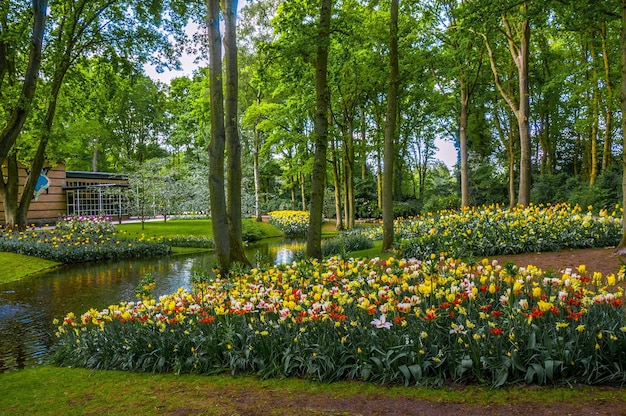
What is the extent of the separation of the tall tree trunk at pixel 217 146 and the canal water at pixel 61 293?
795 mm

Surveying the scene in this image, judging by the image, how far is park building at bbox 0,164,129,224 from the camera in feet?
98.7

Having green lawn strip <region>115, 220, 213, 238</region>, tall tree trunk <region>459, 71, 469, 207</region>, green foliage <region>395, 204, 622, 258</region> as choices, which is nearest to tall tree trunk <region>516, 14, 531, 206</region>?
green foliage <region>395, 204, 622, 258</region>

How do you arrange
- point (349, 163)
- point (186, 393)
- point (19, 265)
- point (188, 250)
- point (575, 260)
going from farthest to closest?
point (349, 163)
point (188, 250)
point (19, 265)
point (575, 260)
point (186, 393)

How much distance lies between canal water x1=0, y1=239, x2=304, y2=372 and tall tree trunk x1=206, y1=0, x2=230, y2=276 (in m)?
0.80

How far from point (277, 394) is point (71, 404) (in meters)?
1.87

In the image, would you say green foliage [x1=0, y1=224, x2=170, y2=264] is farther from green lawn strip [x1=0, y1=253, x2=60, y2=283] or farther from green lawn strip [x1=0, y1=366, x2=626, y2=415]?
green lawn strip [x1=0, y1=366, x2=626, y2=415]

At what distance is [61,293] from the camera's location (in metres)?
11.0

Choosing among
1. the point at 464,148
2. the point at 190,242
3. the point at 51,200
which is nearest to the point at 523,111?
the point at 464,148

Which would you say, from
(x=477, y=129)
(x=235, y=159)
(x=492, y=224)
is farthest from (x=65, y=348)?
(x=477, y=129)

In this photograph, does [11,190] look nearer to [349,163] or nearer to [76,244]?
[76,244]

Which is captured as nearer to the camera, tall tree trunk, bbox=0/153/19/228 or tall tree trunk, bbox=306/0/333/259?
tall tree trunk, bbox=306/0/333/259

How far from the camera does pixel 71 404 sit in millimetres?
3859

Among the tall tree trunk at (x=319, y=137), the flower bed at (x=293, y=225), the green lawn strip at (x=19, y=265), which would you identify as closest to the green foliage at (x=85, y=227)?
the green lawn strip at (x=19, y=265)

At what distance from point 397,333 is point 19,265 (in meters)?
15.3
